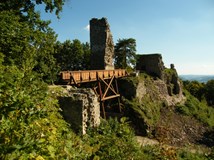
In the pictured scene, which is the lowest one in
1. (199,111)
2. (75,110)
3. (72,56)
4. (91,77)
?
(199,111)

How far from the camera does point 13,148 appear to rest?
9.04ft

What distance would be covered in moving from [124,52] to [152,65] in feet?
23.4

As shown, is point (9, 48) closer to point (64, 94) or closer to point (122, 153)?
point (64, 94)

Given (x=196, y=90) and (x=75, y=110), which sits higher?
(x=75, y=110)

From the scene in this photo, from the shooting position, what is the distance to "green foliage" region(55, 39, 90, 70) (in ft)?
127

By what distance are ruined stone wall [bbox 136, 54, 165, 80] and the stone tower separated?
19.1 ft

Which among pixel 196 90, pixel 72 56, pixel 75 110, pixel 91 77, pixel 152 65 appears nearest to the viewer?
pixel 75 110

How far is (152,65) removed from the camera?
2895 centimetres

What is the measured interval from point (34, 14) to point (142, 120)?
11.1 metres

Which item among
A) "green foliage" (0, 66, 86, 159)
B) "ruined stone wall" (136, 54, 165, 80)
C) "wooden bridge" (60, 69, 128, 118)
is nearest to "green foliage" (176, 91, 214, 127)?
"ruined stone wall" (136, 54, 165, 80)

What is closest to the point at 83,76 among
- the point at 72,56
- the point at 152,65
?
the point at 152,65

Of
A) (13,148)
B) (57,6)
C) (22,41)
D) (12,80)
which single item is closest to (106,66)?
(57,6)

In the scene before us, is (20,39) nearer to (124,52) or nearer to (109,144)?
(109,144)

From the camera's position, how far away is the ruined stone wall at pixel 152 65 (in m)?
28.5
